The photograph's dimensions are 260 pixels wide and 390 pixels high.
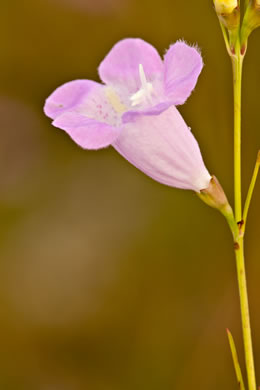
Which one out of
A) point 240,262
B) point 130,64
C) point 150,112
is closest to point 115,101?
point 130,64

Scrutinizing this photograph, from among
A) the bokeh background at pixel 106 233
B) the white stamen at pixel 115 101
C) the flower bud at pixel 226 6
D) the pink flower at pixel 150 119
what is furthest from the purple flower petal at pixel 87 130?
the bokeh background at pixel 106 233

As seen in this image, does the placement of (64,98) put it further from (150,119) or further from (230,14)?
(230,14)

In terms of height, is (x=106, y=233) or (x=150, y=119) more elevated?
(x=150, y=119)

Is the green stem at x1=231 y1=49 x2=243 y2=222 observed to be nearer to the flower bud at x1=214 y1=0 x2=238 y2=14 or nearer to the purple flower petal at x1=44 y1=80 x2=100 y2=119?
the flower bud at x1=214 y1=0 x2=238 y2=14

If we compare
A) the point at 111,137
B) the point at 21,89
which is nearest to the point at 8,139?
the point at 21,89

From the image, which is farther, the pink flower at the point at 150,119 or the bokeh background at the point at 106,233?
the bokeh background at the point at 106,233

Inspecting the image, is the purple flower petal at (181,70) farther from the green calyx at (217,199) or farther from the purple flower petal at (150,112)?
the green calyx at (217,199)

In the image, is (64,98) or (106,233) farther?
(106,233)

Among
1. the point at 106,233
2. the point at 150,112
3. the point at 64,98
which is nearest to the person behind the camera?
the point at 150,112
